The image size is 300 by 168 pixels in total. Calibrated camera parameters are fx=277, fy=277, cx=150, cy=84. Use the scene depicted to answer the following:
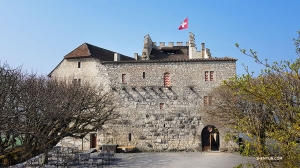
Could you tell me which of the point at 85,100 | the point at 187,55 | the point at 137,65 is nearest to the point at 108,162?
the point at 85,100

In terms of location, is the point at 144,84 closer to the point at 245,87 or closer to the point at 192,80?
the point at 192,80

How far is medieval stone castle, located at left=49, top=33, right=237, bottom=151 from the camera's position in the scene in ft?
76.3

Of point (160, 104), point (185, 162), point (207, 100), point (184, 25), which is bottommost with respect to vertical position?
point (185, 162)

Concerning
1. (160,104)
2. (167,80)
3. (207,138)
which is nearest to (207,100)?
(207,138)

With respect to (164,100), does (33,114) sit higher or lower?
lower

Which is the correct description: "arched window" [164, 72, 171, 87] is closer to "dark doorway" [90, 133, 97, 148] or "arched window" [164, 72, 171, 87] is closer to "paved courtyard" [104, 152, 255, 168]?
"paved courtyard" [104, 152, 255, 168]

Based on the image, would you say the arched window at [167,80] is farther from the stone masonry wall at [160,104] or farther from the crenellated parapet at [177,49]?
the crenellated parapet at [177,49]

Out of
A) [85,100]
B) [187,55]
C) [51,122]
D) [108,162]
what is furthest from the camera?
[187,55]

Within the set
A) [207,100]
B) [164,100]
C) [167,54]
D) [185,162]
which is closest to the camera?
[185,162]

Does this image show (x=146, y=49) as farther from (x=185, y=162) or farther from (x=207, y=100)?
(x=185, y=162)

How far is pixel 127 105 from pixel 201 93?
21.1 ft

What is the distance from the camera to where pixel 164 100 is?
23.7m

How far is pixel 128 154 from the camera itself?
872 inches

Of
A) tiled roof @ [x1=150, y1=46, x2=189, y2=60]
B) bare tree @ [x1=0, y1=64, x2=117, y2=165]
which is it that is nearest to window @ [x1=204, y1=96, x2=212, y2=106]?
bare tree @ [x1=0, y1=64, x2=117, y2=165]
